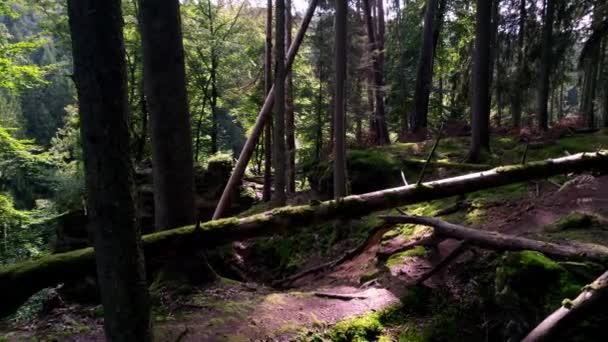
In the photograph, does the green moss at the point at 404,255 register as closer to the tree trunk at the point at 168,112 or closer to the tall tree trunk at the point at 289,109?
the tree trunk at the point at 168,112

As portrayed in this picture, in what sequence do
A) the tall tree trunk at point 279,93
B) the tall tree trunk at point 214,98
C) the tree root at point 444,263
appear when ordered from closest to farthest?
the tree root at point 444,263, the tall tree trunk at point 279,93, the tall tree trunk at point 214,98

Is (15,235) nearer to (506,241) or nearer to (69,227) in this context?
(69,227)

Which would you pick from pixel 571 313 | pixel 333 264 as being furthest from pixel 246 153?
pixel 571 313

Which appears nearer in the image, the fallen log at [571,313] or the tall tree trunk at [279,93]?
the fallen log at [571,313]

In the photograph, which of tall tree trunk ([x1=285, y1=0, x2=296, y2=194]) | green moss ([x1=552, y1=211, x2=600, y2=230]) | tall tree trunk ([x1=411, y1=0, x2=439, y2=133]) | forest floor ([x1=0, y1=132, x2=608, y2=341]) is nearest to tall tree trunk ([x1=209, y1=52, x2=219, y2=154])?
tall tree trunk ([x1=285, y1=0, x2=296, y2=194])

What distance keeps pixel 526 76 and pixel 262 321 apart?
19.5m

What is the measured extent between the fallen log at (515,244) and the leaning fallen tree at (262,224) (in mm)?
853

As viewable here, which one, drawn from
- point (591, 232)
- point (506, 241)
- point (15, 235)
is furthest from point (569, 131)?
point (15, 235)

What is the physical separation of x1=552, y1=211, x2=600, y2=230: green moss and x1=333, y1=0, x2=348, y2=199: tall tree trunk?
426 cm

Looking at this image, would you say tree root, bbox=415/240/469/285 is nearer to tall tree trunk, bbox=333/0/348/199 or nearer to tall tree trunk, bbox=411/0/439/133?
tall tree trunk, bbox=333/0/348/199

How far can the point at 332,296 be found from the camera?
577 cm

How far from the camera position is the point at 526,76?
19.7 metres

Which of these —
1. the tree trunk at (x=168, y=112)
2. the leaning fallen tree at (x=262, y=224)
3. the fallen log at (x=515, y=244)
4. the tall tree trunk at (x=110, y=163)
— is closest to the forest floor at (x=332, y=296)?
the fallen log at (x=515, y=244)

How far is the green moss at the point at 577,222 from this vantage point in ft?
19.4
